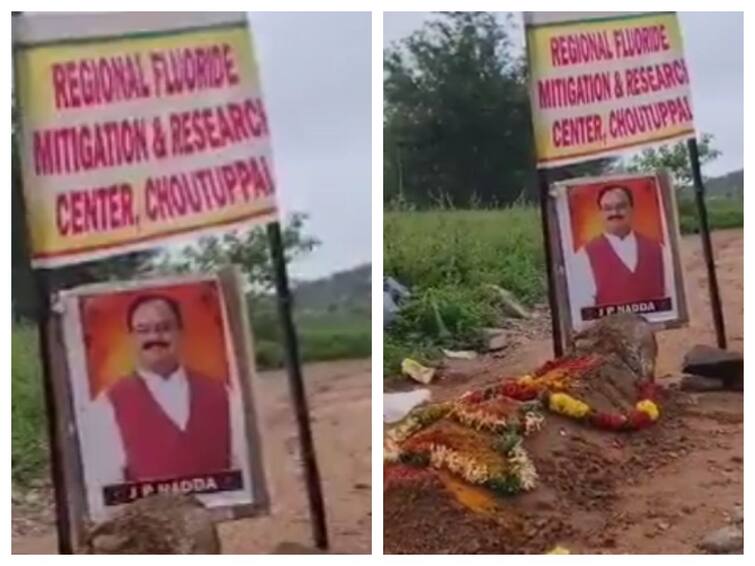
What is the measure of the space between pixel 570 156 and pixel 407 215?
0.39 meters

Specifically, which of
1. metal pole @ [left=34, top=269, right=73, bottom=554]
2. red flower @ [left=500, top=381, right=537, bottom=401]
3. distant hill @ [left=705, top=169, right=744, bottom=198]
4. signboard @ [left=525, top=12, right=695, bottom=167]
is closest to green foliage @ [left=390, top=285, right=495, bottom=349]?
red flower @ [left=500, top=381, right=537, bottom=401]

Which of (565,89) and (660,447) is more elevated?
(565,89)

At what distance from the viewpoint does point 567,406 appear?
3.08m

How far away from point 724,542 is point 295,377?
0.98 m

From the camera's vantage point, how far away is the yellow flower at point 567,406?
10.1 feet

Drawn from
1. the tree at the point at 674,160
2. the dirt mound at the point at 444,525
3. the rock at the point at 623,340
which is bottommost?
the dirt mound at the point at 444,525

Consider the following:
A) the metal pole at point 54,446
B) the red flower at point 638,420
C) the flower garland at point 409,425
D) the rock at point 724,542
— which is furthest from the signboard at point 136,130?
the rock at point 724,542

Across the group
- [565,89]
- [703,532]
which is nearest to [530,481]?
[703,532]

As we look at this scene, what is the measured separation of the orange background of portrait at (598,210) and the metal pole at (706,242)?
86 millimetres

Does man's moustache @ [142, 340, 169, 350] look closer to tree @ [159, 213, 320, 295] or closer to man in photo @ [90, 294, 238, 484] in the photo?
man in photo @ [90, 294, 238, 484]

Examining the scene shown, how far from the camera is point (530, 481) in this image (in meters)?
3.04

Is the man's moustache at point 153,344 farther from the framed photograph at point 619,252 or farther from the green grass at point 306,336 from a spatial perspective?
the framed photograph at point 619,252

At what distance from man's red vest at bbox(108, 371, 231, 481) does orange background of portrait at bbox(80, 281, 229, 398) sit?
1.2 inches
